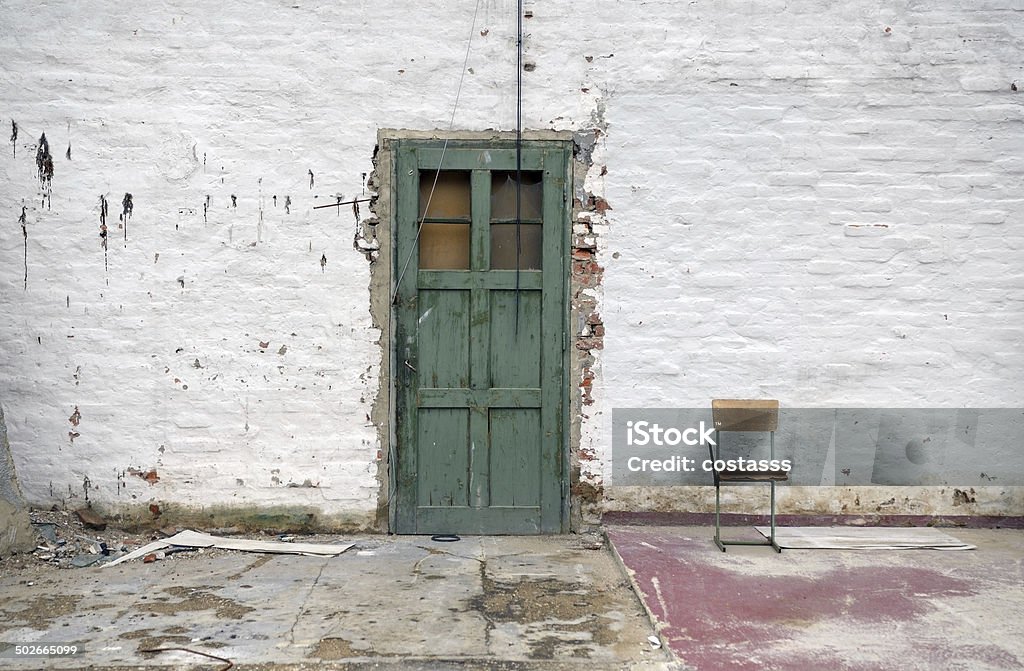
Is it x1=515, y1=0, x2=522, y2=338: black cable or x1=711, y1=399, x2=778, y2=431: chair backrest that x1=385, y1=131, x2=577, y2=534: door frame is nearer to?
Result: x1=515, y1=0, x2=522, y2=338: black cable

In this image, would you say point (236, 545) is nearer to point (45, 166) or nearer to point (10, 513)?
point (10, 513)

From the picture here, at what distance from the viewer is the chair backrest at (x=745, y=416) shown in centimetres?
505

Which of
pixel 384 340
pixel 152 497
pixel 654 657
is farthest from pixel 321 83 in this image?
pixel 654 657

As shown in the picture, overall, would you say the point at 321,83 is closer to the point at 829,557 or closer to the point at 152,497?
the point at 152,497

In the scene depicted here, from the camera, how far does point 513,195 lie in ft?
18.0

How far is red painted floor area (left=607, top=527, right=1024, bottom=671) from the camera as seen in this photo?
359 cm

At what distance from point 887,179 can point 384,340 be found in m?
3.37

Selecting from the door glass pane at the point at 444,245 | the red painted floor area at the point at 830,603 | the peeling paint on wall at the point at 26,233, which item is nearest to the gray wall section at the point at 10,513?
the peeling paint on wall at the point at 26,233

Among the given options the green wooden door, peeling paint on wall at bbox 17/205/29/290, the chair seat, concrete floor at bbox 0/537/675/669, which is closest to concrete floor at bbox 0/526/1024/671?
concrete floor at bbox 0/537/675/669

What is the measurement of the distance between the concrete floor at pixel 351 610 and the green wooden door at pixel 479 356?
1.07 feet

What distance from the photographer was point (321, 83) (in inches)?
213

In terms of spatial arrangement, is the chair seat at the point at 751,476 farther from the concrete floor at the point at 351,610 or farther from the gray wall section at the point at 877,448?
the concrete floor at the point at 351,610

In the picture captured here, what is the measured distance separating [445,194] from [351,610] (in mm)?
2629

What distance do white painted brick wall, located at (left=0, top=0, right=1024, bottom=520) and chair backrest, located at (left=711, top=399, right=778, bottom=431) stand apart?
41cm
